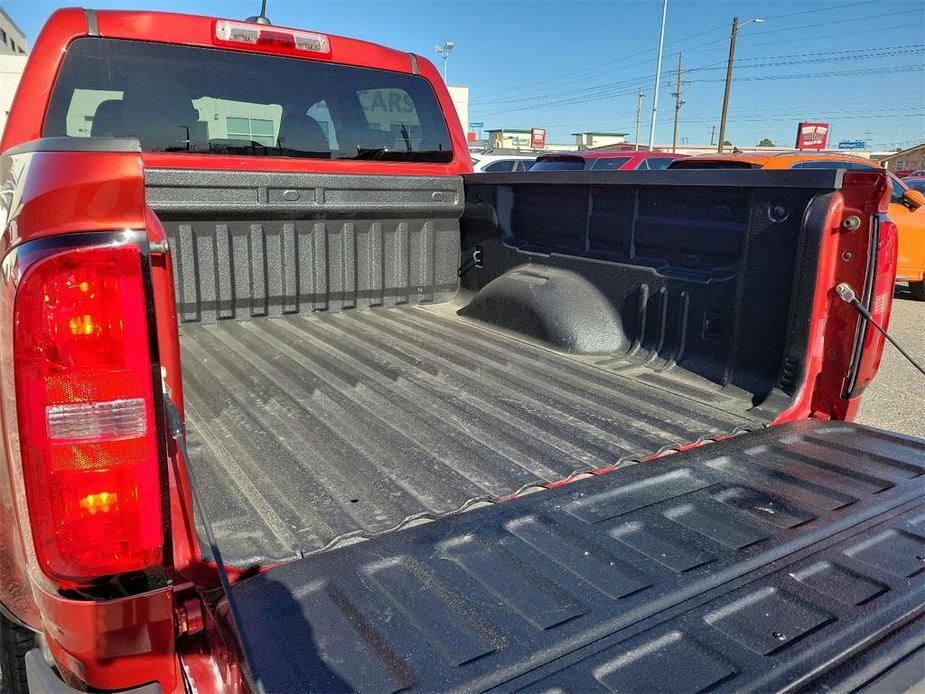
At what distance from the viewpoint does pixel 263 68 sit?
3.11 meters

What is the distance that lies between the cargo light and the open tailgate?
2.39 meters

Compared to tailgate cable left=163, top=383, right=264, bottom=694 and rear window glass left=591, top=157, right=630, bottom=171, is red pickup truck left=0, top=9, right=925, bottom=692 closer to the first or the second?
tailgate cable left=163, top=383, right=264, bottom=694

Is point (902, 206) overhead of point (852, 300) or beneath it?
overhead

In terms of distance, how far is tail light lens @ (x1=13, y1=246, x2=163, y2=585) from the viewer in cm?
99

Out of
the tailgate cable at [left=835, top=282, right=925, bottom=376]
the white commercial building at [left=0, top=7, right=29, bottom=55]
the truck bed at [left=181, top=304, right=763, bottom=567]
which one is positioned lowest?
the truck bed at [left=181, top=304, right=763, bottom=567]

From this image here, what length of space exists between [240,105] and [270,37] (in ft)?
1.05

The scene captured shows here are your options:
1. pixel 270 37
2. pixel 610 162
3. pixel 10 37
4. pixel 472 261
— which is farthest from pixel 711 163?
pixel 10 37

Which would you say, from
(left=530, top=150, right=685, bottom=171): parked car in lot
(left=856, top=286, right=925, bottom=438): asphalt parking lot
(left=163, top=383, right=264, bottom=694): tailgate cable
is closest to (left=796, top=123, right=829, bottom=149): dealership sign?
(left=530, top=150, right=685, bottom=171): parked car in lot

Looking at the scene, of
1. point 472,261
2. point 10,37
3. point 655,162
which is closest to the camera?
point 472,261

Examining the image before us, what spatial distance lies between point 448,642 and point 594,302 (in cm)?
207

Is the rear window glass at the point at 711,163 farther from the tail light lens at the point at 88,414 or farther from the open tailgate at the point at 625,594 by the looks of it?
the tail light lens at the point at 88,414

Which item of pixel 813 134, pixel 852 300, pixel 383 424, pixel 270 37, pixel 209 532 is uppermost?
pixel 813 134

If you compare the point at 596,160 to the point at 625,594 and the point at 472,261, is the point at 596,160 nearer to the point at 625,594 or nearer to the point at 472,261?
the point at 472,261

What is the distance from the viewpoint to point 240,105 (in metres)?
3.08
